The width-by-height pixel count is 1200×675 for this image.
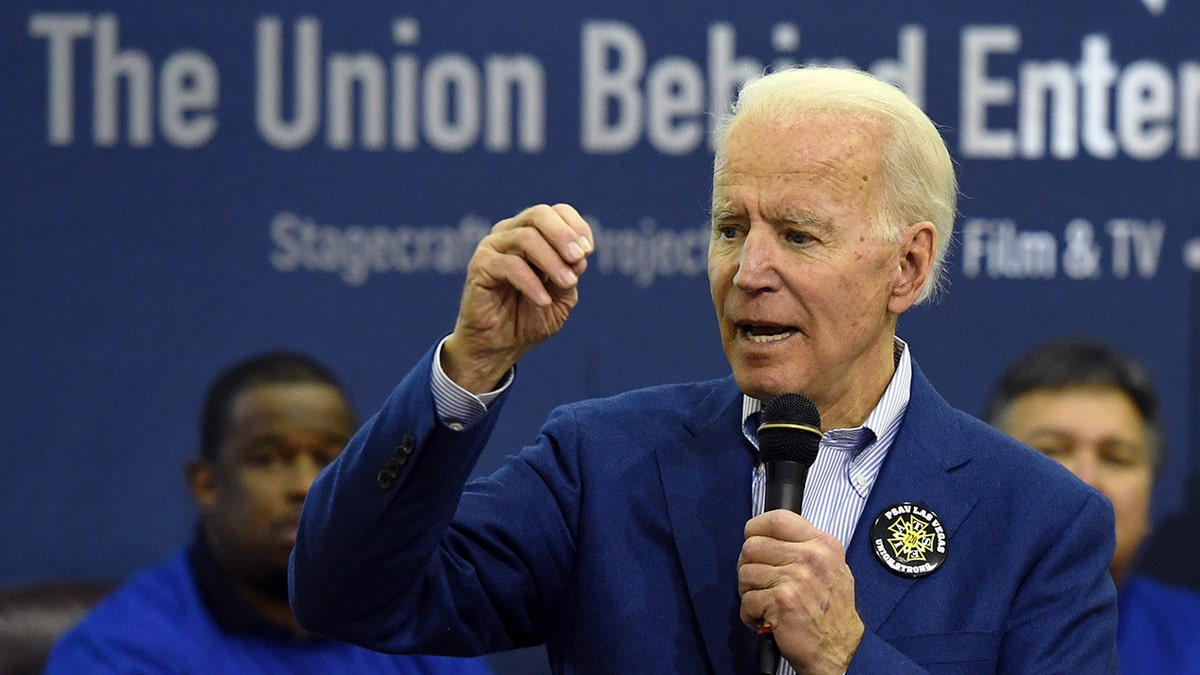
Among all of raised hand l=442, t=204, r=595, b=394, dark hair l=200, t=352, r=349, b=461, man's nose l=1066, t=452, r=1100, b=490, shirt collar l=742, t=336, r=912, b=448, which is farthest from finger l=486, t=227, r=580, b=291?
man's nose l=1066, t=452, r=1100, b=490

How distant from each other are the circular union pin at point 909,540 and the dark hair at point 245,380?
2036 millimetres

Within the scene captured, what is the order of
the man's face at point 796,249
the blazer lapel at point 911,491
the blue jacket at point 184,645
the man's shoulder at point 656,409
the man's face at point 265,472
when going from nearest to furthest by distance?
the blazer lapel at point 911,491 → the man's face at point 796,249 → the man's shoulder at point 656,409 → the blue jacket at point 184,645 → the man's face at point 265,472

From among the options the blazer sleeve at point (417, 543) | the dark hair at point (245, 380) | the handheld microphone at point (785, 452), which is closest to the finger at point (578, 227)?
the blazer sleeve at point (417, 543)

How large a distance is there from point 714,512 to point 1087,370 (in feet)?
6.83

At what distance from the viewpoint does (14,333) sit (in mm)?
3604

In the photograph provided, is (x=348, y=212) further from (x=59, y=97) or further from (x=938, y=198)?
(x=938, y=198)

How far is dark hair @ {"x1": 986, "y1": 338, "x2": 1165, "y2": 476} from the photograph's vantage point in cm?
366

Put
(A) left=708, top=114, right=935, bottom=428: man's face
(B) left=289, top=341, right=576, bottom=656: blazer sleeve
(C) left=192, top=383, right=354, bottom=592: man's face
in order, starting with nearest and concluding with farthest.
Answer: (B) left=289, top=341, right=576, bottom=656: blazer sleeve
(A) left=708, top=114, right=935, bottom=428: man's face
(C) left=192, top=383, right=354, bottom=592: man's face

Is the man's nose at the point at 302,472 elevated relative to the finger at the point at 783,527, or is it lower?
lower

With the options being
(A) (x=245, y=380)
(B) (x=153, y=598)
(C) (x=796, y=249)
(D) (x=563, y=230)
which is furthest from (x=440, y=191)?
(D) (x=563, y=230)

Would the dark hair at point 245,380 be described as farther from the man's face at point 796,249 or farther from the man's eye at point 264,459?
the man's face at point 796,249

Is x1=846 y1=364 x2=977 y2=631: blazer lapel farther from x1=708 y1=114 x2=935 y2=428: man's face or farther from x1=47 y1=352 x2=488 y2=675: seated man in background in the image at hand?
x1=47 y1=352 x2=488 y2=675: seated man in background

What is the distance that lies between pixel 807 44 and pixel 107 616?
86.2 inches

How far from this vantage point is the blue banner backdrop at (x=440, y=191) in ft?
11.9
